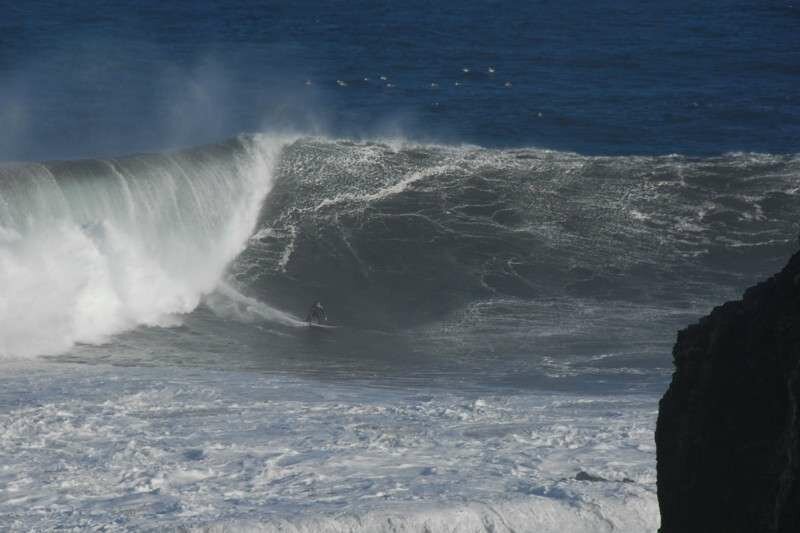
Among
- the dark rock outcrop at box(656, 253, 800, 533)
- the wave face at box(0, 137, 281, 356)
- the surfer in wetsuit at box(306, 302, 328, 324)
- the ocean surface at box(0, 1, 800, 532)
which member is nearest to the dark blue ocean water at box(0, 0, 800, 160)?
the ocean surface at box(0, 1, 800, 532)

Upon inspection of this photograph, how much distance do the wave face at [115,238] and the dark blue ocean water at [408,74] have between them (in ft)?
17.7

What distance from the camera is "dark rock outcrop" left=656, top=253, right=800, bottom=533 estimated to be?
477 cm

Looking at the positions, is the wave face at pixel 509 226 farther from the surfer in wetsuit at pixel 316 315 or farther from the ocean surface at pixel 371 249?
the surfer in wetsuit at pixel 316 315

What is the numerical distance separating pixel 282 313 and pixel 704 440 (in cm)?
1654

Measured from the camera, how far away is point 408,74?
141 ft

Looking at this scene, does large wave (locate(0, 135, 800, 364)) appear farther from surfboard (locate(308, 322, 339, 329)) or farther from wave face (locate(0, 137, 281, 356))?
surfboard (locate(308, 322, 339, 329))

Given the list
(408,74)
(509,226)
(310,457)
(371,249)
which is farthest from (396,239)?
(408,74)

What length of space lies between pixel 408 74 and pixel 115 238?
21.8 m

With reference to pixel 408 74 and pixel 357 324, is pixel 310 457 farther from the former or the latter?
pixel 408 74

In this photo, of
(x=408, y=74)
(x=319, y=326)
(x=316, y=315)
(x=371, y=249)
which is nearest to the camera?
(x=319, y=326)

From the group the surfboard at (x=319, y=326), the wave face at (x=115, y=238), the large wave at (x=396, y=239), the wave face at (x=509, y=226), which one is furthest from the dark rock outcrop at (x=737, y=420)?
the wave face at (x=509, y=226)

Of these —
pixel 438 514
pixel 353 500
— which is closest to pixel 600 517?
pixel 438 514

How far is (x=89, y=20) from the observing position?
166 feet

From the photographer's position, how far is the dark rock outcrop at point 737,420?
15.6 ft
